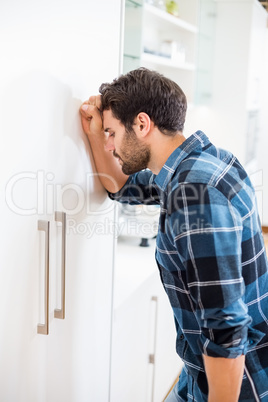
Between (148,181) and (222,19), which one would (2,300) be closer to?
(148,181)

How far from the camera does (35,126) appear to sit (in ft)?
3.59

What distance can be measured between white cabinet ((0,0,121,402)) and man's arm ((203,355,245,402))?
0.42m

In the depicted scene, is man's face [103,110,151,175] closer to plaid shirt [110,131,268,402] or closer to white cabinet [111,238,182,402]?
plaid shirt [110,131,268,402]

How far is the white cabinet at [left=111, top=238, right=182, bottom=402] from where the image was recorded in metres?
1.85

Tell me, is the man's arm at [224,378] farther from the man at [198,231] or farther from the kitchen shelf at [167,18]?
the kitchen shelf at [167,18]

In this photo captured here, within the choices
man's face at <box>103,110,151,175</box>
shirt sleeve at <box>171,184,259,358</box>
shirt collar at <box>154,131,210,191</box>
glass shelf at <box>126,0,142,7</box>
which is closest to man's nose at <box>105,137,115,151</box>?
man's face at <box>103,110,151,175</box>

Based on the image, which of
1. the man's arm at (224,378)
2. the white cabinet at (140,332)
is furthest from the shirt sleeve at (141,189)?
the man's arm at (224,378)

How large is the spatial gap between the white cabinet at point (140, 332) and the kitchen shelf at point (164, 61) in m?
0.99

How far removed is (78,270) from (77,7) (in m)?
0.69

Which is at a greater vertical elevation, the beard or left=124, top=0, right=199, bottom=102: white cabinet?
left=124, top=0, right=199, bottom=102: white cabinet

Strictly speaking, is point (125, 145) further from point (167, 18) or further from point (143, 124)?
point (167, 18)

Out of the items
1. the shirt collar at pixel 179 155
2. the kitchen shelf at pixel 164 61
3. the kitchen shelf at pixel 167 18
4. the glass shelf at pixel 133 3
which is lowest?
the shirt collar at pixel 179 155

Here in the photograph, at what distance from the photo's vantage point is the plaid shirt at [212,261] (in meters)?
1.09

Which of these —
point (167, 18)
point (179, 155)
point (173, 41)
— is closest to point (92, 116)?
point (179, 155)
